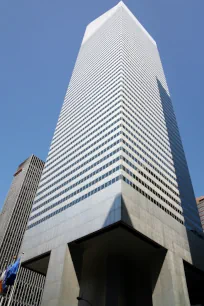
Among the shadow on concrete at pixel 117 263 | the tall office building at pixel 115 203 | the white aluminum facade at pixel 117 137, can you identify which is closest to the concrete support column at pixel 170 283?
the tall office building at pixel 115 203

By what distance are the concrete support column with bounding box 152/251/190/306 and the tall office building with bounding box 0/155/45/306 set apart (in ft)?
208

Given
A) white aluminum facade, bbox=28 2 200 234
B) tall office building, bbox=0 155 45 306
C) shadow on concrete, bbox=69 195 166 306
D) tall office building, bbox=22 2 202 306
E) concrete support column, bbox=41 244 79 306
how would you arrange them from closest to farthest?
concrete support column, bbox=41 244 79 306 → tall office building, bbox=22 2 202 306 → shadow on concrete, bbox=69 195 166 306 → white aluminum facade, bbox=28 2 200 234 → tall office building, bbox=0 155 45 306

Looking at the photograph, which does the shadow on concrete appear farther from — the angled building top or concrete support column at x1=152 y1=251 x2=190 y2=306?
the angled building top

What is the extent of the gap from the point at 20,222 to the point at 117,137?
9243cm

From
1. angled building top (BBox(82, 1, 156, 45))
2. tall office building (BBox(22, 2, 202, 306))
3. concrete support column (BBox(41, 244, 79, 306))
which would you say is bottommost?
concrete support column (BBox(41, 244, 79, 306))

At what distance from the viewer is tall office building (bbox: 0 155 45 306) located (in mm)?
112625

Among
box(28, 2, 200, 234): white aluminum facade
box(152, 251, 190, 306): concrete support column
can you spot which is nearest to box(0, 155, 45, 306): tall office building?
box(28, 2, 200, 234): white aluminum facade

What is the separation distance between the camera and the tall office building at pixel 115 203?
47.3 metres

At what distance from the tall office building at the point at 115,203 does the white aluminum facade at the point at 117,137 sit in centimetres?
35

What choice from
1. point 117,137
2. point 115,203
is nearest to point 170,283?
point 115,203

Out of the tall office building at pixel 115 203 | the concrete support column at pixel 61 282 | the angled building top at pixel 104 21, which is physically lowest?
the concrete support column at pixel 61 282

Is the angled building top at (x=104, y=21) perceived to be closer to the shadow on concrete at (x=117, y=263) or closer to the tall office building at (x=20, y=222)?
the tall office building at (x=20, y=222)

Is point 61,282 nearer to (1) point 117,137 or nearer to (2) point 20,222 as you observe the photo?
(1) point 117,137

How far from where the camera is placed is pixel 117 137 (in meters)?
59.3
